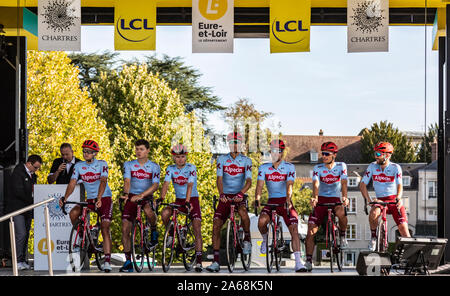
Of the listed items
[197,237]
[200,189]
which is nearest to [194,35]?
[197,237]

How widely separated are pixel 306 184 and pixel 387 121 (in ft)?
42.9

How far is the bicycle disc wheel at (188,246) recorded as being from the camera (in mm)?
11508

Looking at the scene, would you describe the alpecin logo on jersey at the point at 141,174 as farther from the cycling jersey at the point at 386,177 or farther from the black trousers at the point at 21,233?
the cycling jersey at the point at 386,177

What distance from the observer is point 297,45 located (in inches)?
495

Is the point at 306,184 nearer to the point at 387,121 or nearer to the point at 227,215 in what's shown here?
the point at 387,121

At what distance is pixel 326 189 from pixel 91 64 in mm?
23083

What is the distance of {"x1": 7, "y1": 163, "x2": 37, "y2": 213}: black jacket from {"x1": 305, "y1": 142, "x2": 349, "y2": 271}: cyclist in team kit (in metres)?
4.71

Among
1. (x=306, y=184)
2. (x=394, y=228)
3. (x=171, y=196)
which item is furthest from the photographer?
(x=306, y=184)

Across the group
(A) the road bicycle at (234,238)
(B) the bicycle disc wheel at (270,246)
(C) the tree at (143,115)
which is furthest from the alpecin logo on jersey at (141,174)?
(C) the tree at (143,115)

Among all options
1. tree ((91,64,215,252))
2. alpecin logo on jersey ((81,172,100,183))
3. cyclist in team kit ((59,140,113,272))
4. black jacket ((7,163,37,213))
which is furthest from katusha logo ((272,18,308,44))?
tree ((91,64,215,252))

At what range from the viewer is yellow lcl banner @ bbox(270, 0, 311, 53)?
12609 mm

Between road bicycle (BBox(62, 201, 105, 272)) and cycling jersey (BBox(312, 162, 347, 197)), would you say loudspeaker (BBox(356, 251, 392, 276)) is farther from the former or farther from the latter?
road bicycle (BBox(62, 201, 105, 272))

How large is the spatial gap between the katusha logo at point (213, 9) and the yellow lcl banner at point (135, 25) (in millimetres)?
888

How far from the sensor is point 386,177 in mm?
11523
